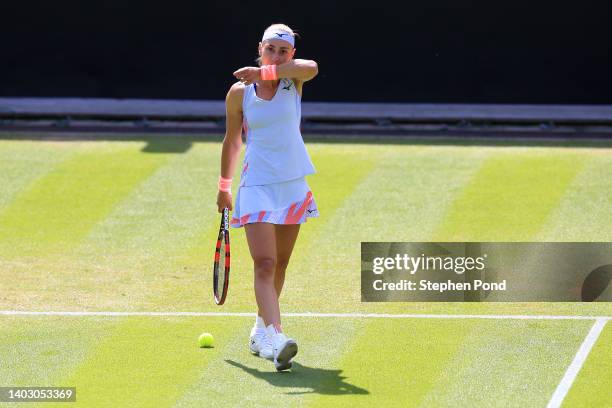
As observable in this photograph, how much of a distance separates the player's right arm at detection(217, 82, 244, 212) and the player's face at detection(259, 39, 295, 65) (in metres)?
0.22

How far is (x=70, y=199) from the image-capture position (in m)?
12.9

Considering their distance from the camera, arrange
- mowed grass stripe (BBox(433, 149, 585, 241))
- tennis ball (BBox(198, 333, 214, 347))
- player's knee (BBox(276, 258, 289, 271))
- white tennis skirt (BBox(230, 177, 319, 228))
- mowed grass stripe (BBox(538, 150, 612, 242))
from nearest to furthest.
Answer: white tennis skirt (BBox(230, 177, 319, 228))
player's knee (BBox(276, 258, 289, 271))
tennis ball (BBox(198, 333, 214, 347))
mowed grass stripe (BBox(538, 150, 612, 242))
mowed grass stripe (BBox(433, 149, 585, 241))

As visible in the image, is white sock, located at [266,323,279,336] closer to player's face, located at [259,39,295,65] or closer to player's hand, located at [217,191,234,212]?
player's hand, located at [217,191,234,212]

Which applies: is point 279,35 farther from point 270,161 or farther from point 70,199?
point 70,199

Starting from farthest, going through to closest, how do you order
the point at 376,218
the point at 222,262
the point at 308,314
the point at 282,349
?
1. the point at 376,218
2. the point at 308,314
3. the point at 222,262
4. the point at 282,349

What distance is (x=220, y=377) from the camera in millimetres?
7754

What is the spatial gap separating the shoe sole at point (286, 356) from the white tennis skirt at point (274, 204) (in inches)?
28.6

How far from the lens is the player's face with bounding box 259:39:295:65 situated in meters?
7.95

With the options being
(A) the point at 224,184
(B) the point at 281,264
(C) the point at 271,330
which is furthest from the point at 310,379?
(A) the point at 224,184

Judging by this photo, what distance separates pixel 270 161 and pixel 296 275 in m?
2.61

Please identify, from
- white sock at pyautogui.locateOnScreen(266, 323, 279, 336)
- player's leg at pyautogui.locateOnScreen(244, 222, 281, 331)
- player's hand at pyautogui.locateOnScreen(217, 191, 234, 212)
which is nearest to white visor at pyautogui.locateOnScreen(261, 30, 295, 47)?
player's hand at pyautogui.locateOnScreen(217, 191, 234, 212)

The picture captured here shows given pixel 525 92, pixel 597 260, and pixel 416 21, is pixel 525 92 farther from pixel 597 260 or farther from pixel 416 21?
pixel 597 260

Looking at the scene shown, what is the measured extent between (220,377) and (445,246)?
3.81 metres

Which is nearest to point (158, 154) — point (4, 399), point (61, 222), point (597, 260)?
point (61, 222)
